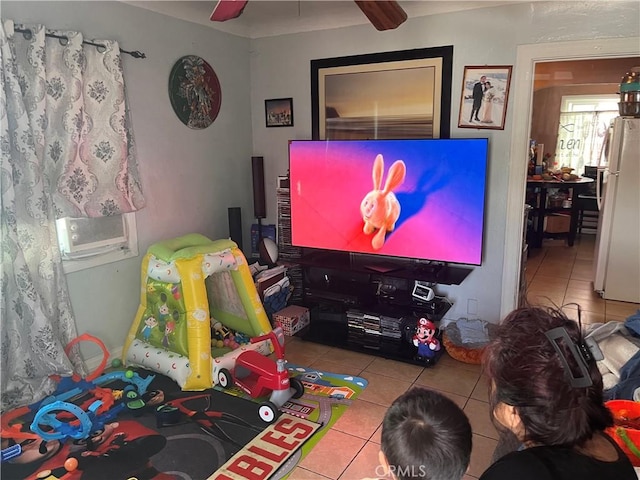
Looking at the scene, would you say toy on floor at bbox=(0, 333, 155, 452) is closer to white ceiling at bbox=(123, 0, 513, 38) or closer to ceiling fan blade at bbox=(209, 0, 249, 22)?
ceiling fan blade at bbox=(209, 0, 249, 22)

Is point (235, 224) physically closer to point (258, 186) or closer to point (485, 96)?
point (258, 186)

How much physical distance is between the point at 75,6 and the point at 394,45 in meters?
2.07

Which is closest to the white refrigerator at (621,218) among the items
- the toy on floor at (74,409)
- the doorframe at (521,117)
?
the doorframe at (521,117)

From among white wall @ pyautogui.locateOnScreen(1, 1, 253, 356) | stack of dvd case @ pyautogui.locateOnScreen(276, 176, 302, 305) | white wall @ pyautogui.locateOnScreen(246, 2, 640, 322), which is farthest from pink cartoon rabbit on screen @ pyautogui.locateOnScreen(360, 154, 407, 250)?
white wall @ pyautogui.locateOnScreen(1, 1, 253, 356)

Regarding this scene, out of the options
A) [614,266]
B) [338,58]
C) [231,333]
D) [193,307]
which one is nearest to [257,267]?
[231,333]

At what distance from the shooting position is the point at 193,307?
9.18 ft

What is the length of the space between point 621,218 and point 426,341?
2373 mm

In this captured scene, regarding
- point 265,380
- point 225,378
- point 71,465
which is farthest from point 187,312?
point 71,465

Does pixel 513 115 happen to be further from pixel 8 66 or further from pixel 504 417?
pixel 8 66

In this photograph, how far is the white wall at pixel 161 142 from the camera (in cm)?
291

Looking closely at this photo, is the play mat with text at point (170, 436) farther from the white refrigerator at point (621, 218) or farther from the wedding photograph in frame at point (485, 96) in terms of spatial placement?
the white refrigerator at point (621, 218)

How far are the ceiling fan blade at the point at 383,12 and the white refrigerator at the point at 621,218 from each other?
313 cm

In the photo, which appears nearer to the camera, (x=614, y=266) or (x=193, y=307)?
(x=193, y=307)

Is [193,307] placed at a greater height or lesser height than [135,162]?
lesser
